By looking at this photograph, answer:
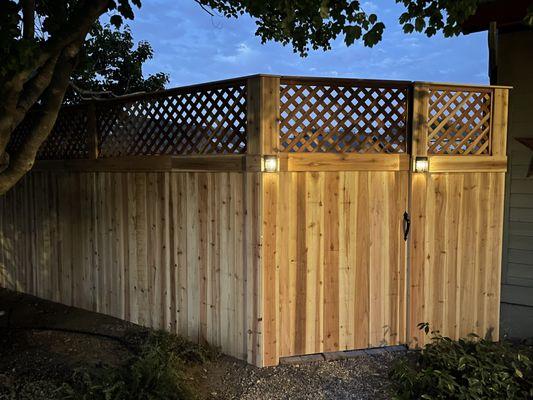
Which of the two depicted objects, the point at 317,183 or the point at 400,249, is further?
the point at 400,249

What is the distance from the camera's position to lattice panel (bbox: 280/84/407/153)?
135 inches

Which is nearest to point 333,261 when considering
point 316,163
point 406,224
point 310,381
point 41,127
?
point 406,224

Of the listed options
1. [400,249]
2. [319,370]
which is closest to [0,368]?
[319,370]

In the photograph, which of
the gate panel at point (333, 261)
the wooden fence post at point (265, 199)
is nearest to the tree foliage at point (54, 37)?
the wooden fence post at point (265, 199)

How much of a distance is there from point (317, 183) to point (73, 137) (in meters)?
2.99

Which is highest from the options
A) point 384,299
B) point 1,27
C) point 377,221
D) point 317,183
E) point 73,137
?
point 1,27

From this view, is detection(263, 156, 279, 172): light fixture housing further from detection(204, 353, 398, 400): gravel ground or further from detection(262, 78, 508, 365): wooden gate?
detection(204, 353, 398, 400): gravel ground

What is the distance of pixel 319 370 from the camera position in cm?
334

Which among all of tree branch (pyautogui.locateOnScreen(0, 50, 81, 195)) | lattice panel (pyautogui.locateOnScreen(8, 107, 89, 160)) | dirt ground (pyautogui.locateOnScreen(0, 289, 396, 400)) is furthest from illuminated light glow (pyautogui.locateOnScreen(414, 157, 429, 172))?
lattice panel (pyautogui.locateOnScreen(8, 107, 89, 160))

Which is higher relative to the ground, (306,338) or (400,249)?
(400,249)

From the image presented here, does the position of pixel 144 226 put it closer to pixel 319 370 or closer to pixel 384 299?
pixel 319 370

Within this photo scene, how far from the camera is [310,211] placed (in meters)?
3.50

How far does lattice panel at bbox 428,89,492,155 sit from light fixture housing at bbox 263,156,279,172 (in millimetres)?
1463

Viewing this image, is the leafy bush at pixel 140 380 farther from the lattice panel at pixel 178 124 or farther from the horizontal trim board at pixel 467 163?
the horizontal trim board at pixel 467 163
